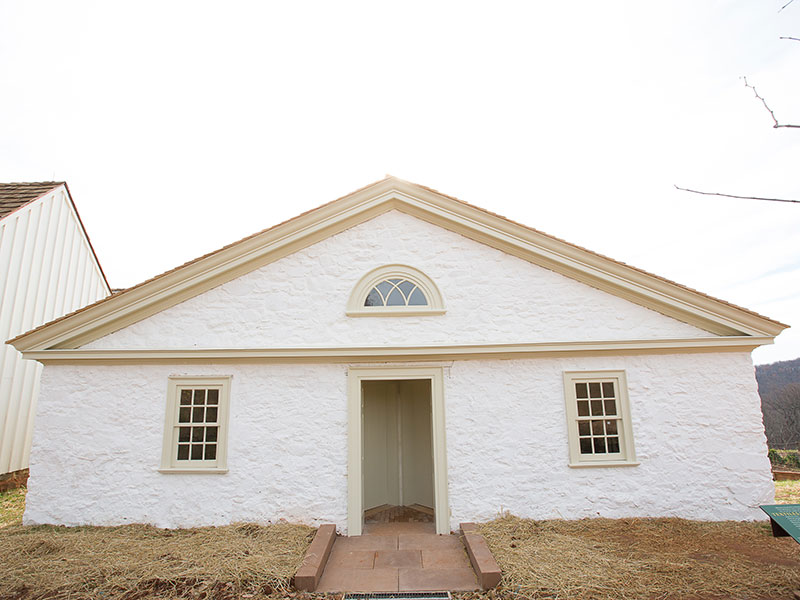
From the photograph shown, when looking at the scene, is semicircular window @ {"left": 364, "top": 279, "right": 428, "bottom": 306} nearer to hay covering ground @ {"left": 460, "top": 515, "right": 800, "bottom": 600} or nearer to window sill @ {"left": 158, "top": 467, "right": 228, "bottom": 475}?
window sill @ {"left": 158, "top": 467, "right": 228, "bottom": 475}

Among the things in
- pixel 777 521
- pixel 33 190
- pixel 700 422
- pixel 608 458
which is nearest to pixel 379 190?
pixel 608 458

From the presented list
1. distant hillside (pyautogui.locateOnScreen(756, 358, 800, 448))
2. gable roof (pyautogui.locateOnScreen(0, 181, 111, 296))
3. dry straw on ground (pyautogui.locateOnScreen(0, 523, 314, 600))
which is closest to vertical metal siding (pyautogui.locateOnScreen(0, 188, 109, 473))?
gable roof (pyautogui.locateOnScreen(0, 181, 111, 296))

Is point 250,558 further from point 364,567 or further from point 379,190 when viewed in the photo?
point 379,190

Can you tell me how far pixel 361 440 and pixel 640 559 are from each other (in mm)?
4273

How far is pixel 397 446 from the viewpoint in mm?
10273

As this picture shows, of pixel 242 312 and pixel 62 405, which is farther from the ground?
pixel 242 312

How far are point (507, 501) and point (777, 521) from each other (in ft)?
→ 11.5

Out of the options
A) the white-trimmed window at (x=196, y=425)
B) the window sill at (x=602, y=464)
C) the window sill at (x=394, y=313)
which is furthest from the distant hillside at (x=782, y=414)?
the white-trimmed window at (x=196, y=425)

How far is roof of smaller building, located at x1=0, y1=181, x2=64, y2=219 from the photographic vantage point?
11.8 meters

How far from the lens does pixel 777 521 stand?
19.3ft

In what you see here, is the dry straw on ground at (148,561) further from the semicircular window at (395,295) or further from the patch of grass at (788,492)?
the patch of grass at (788,492)

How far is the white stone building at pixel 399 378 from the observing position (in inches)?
312

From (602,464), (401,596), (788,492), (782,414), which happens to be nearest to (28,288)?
(401,596)

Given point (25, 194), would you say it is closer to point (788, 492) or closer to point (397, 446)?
point (397, 446)
